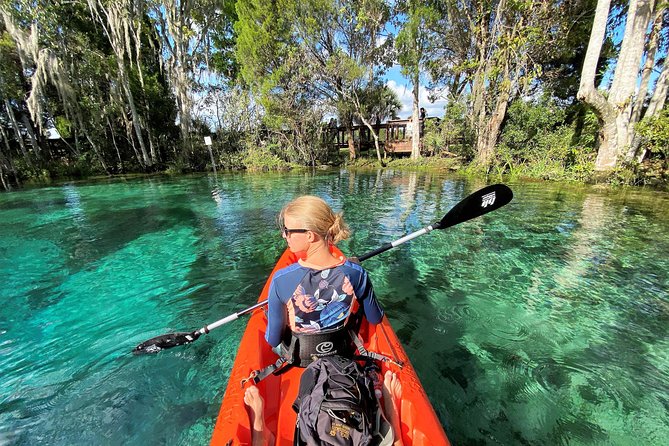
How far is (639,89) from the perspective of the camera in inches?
457

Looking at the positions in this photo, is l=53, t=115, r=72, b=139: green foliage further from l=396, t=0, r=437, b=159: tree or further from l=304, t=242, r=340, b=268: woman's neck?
l=304, t=242, r=340, b=268: woman's neck

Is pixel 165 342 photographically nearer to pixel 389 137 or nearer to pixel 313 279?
pixel 313 279

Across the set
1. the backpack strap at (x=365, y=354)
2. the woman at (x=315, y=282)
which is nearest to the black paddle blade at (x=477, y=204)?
the backpack strap at (x=365, y=354)

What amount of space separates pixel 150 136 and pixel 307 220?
23131 millimetres

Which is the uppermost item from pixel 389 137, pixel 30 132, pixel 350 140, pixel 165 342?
pixel 30 132

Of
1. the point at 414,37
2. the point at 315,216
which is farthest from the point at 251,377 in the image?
the point at 414,37

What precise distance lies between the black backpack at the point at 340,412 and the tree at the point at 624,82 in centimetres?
1386

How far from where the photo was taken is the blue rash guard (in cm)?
185

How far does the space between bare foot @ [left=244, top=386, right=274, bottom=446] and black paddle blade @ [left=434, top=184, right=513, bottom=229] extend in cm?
298

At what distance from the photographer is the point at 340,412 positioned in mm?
1399

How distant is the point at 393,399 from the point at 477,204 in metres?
2.94

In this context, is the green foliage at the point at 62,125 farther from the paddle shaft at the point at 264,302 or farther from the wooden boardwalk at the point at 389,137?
the paddle shaft at the point at 264,302

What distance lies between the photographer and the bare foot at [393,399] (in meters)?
1.64

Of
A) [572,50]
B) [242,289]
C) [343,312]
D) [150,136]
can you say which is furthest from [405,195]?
[150,136]
